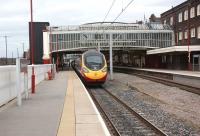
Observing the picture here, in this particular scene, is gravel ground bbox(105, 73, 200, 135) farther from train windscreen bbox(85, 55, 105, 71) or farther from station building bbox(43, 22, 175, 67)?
station building bbox(43, 22, 175, 67)

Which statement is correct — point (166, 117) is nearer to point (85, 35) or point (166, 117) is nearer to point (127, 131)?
point (127, 131)

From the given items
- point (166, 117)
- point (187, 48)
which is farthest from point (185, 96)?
point (187, 48)

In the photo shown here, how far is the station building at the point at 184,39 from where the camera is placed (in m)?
58.0

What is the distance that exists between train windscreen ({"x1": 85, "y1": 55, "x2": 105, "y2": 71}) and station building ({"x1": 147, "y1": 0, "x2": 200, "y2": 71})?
73.3 feet

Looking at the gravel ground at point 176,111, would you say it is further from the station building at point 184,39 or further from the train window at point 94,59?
the station building at point 184,39

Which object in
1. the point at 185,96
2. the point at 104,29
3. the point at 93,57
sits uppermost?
the point at 104,29

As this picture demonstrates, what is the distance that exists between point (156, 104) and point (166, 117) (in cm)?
513

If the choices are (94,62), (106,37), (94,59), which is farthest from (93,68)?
(106,37)

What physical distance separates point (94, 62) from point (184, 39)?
4057 cm

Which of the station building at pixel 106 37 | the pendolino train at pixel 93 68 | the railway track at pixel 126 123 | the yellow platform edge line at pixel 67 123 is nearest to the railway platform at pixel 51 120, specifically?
the yellow platform edge line at pixel 67 123

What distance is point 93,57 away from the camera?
1449 inches

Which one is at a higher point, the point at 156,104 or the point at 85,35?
the point at 85,35

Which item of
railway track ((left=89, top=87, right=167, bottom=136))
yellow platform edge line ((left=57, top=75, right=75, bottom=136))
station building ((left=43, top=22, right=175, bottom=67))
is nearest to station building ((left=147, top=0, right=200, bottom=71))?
station building ((left=43, top=22, right=175, bottom=67))

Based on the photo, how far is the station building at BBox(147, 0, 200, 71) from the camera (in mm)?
58031
